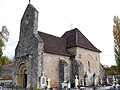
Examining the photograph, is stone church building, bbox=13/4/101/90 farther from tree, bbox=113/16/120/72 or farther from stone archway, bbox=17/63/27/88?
tree, bbox=113/16/120/72

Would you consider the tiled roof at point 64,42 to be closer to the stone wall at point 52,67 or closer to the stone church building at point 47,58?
the stone church building at point 47,58

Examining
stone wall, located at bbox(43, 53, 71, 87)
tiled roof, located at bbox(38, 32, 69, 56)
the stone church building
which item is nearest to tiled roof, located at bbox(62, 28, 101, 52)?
the stone church building

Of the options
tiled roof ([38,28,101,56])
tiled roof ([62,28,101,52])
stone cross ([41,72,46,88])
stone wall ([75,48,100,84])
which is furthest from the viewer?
tiled roof ([62,28,101,52])

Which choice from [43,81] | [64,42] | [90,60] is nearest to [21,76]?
[43,81]

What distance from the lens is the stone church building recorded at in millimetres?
31859

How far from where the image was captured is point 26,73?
3356 centimetres

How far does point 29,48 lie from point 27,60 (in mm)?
2050

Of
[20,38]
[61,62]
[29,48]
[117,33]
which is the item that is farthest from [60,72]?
[117,33]

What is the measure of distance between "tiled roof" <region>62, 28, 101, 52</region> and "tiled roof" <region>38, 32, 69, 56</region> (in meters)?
1.48

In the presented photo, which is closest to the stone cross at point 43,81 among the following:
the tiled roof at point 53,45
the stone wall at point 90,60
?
the tiled roof at point 53,45

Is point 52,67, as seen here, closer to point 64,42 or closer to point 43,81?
point 43,81

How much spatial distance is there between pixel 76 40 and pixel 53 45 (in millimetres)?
5049

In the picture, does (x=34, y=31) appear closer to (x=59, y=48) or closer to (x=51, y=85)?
(x=59, y=48)

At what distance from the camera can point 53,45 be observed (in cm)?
3659
